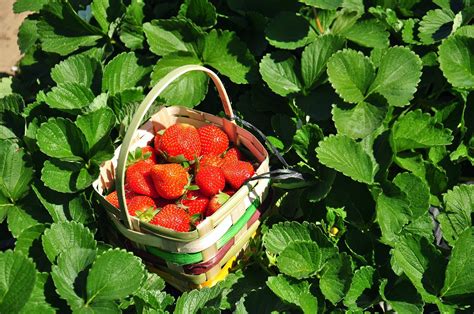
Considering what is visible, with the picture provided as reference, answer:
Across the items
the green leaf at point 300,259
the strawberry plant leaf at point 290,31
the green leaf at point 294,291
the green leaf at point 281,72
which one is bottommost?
the green leaf at point 294,291

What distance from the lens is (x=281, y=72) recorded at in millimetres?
1836

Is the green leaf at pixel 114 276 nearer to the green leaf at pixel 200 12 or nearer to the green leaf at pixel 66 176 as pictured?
the green leaf at pixel 66 176

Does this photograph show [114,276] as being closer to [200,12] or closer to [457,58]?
[200,12]

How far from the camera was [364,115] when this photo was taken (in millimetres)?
1686

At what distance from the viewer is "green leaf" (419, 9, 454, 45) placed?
187 centimetres

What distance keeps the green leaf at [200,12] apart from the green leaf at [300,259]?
0.79 meters

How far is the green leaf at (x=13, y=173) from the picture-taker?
163 cm

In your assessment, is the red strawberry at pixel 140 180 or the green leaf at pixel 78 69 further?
the green leaf at pixel 78 69

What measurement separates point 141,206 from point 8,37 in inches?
82.7

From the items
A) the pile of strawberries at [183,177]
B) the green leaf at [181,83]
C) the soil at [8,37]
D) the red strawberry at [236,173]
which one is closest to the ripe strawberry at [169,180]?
the pile of strawberries at [183,177]

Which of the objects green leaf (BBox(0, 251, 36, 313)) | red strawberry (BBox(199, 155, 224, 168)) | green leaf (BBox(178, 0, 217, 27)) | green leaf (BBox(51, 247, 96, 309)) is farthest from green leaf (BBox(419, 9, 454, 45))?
green leaf (BBox(0, 251, 36, 313))

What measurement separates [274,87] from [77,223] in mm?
670

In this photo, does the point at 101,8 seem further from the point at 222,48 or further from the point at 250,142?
Result: the point at 250,142

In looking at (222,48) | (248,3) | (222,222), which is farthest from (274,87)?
(222,222)
